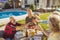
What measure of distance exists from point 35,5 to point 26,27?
26 cm

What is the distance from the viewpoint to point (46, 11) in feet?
6.06

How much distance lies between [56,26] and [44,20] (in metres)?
0.16

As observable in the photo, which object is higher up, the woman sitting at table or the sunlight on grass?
the sunlight on grass

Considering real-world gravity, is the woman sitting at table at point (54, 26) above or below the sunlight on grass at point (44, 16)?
below

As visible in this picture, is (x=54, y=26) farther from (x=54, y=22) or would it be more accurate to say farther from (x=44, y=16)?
(x=44, y=16)

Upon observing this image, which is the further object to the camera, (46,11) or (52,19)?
(46,11)

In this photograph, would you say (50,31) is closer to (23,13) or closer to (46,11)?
(46,11)

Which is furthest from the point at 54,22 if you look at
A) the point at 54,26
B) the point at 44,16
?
the point at 44,16

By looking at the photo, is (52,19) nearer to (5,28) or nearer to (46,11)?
(46,11)

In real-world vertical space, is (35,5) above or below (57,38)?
above

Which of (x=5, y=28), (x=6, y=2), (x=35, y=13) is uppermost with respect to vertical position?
(x=6, y=2)

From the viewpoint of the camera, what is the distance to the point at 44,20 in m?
1.82

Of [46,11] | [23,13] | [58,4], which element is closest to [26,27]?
[23,13]

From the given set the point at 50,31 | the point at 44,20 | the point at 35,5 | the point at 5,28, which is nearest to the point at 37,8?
the point at 35,5
